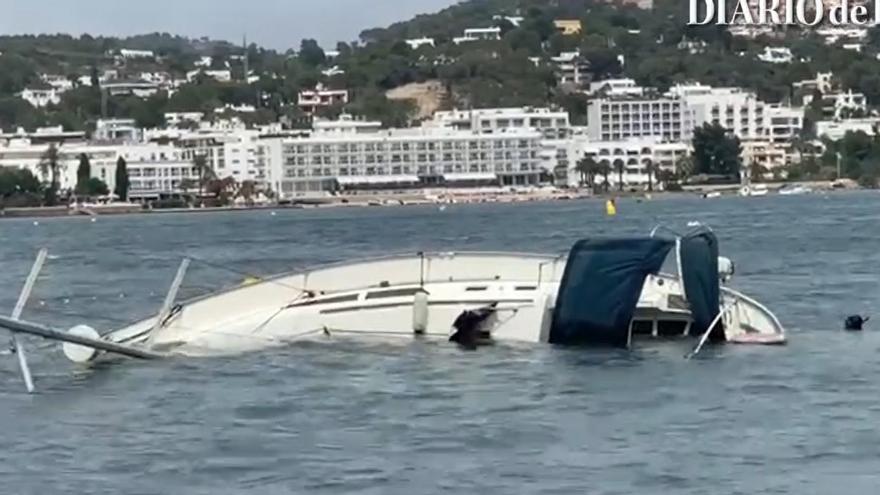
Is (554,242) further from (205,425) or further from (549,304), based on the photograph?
(205,425)

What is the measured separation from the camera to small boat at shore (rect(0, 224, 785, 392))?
34.8 metres

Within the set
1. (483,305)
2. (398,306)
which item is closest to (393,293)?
(398,306)

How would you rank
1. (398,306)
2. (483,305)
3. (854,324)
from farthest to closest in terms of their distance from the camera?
(854,324)
(398,306)
(483,305)

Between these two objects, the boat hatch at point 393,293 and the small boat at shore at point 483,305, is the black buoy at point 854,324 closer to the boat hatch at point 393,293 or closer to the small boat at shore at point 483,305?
the small boat at shore at point 483,305

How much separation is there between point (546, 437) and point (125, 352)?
9364mm

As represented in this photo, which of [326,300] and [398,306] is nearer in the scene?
[398,306]

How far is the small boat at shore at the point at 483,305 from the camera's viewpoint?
34.8 m

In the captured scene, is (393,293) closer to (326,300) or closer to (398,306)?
(398,306)

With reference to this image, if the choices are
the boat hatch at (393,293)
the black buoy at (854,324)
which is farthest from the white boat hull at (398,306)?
the black buoy at (854,324)

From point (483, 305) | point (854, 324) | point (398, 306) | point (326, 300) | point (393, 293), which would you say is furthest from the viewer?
point (854, 324)

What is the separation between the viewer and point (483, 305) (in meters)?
36.0

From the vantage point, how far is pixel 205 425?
2823cm

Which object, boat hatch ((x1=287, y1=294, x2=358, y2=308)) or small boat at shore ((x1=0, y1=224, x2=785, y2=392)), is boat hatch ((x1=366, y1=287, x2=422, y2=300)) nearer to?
small boat at shore ((x1=0, y1=224, x2=785, y2=392))

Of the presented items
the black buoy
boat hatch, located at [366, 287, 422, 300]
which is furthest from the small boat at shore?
the black buoy
